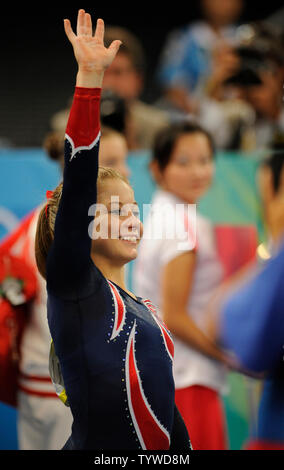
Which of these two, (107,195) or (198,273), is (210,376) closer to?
(198,273)

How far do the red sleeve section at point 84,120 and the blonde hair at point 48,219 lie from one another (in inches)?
3.3

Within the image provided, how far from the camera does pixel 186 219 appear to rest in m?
1.07

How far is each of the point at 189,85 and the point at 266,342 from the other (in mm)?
2742

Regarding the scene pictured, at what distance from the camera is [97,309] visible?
838 mm

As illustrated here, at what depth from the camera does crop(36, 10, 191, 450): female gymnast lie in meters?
0.79

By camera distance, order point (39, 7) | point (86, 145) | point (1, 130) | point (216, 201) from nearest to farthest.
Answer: point (86, 145)
point (39, 7)
point (216, 201)
point (1, 130)

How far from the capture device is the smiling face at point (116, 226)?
0.84 metres

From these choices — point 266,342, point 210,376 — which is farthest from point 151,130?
point 266,342

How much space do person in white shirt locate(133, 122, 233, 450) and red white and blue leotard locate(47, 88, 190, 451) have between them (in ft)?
0.46

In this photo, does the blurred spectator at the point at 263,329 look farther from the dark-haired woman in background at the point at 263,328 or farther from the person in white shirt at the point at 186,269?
the person in white shirt at the point at 186,269

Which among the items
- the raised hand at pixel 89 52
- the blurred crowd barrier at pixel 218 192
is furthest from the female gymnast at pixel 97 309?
the blurred crowd barrier at pixel 218 192

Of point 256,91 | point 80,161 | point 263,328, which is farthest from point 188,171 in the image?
point 256,91

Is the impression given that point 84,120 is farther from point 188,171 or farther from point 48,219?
point 188,171

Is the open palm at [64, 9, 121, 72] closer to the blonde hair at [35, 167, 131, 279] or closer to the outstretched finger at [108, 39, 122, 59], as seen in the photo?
the outstretched finger at [108, 39, 122, 59]
